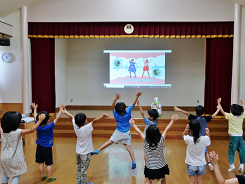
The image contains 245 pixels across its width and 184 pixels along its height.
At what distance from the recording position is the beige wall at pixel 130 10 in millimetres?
5785

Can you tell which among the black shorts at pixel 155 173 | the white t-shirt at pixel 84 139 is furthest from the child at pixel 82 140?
the black shorts at pixel 155 173

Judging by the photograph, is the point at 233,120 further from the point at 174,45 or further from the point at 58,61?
the point at 58,61

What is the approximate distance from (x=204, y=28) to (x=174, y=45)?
2.26 metres

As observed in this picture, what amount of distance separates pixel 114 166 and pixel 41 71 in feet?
Result: 12.7

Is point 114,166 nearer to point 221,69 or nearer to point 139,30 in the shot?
point 139,30

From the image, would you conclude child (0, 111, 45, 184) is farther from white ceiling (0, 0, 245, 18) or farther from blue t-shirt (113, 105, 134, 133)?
white ceiling (0, 0, 245, 18)

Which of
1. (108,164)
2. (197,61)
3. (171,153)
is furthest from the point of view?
(197,61)

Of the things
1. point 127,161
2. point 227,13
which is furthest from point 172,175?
point 227,13

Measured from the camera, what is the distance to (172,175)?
3.28 meters

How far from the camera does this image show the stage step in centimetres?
545

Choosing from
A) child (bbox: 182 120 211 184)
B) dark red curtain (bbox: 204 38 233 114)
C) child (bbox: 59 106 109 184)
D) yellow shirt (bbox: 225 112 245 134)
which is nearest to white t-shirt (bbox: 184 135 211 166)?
child (bbox: 182 120 211 184)

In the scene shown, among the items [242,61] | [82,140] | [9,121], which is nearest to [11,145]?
[9,121]

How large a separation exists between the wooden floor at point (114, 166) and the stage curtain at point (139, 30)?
296cm

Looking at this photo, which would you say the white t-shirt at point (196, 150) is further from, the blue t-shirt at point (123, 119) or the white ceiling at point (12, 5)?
the white ceiling at point (12, 5)
